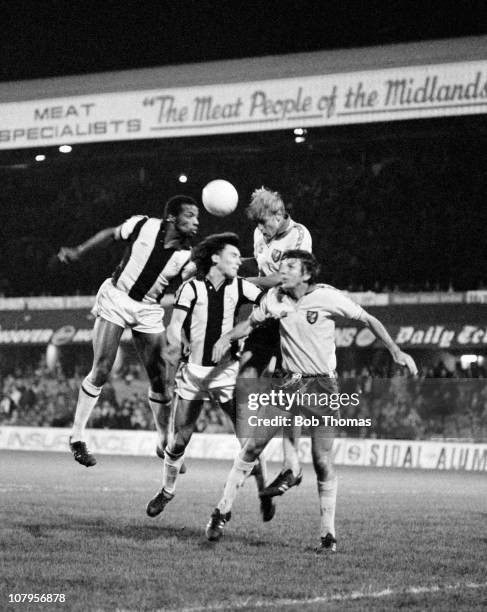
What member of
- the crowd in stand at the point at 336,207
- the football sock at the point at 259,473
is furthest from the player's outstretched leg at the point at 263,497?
the crowd in stand at the point at 336,207

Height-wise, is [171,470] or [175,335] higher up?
[175,335]

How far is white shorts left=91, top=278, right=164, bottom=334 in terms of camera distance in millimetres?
9266

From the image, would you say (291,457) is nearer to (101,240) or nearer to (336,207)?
(101,240)

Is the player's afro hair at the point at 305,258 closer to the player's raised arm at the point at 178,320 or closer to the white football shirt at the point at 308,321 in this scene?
the white football shirt at the point at 308,321

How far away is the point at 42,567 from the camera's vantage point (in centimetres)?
731

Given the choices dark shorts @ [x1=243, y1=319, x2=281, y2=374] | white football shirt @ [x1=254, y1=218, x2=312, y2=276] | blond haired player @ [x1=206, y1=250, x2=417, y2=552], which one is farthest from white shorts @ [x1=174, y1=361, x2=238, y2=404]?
white football shirt @ [x1=254, y1=218, x2=312, y2=276]

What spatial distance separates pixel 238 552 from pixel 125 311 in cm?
241

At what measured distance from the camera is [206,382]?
28.5 ft

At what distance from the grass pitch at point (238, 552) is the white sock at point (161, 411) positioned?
2.91 feet

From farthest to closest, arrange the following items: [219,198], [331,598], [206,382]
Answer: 1. [219,198]
2. [206,382]
3. [331,598]

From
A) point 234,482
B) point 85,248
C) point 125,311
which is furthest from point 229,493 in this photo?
point 85,248

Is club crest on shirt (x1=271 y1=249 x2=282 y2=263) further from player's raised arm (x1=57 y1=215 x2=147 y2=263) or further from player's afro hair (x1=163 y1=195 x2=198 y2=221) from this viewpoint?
player's raised arm (x1=57 y1=215 x2=147 y2=263)

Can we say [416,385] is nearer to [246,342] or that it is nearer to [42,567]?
[246,342]

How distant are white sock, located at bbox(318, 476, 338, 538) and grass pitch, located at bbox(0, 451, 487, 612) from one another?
0.23 metres
